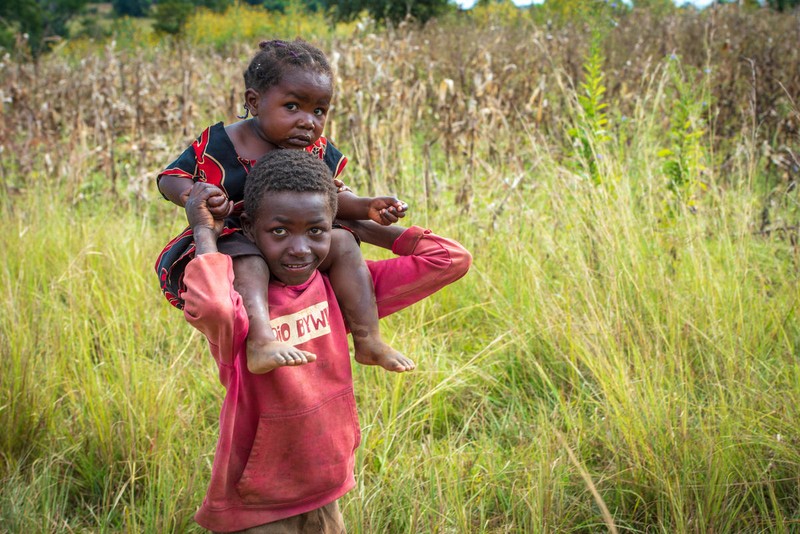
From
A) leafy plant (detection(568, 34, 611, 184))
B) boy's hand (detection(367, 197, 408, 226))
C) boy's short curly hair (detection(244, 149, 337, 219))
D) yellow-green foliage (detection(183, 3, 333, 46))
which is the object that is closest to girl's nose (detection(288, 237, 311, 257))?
boy's short curly hair (detection(244, 149, 337, 219))

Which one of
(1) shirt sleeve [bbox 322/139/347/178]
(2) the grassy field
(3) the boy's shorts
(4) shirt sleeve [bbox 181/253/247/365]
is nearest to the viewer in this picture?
(4) shirt sleeve [bbox 181/253/247/365]

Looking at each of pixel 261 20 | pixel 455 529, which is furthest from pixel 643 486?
pixel 261 20

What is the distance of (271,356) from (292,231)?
0.28 m

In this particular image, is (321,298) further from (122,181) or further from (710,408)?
(122,181)

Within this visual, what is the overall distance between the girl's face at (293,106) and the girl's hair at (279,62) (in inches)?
0.5

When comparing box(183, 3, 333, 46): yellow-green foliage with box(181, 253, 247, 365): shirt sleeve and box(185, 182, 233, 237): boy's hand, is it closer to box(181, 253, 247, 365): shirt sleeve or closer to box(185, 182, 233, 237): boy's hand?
box(185, 182, 233, 237): boy's hand

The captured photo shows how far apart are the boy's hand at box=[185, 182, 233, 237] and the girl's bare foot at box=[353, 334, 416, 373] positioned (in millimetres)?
485

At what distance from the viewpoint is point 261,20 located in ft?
75.6

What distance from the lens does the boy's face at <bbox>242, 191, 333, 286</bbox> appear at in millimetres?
1673

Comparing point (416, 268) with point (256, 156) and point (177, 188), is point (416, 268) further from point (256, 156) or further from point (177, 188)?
point (177, 188)

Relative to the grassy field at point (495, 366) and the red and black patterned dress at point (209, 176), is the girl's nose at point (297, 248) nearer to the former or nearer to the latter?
the red and black patterned dress at point (209, 176)

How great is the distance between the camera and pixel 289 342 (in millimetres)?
1780

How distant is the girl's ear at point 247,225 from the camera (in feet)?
5.75

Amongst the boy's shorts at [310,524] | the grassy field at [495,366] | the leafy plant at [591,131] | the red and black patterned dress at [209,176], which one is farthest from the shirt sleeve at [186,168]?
the leafy plant at [591,131]
